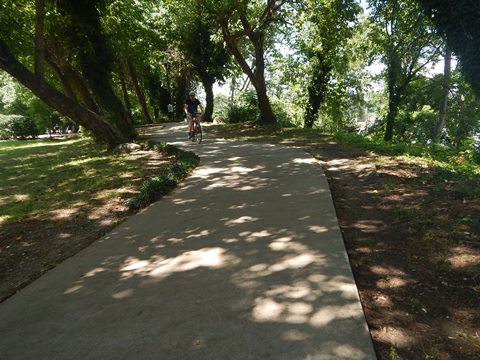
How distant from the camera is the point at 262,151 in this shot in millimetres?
11492

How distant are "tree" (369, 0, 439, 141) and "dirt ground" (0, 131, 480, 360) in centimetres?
1006

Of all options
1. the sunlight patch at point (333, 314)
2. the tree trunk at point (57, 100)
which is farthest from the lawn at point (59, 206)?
the sunlight patch at point (333, 314)

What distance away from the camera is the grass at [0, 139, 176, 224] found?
7788 millimetres

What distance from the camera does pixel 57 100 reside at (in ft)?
40.2

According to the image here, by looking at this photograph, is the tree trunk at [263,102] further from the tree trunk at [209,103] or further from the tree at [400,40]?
the tree trunk at [209,103]

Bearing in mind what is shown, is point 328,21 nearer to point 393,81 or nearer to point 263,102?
point 393,81

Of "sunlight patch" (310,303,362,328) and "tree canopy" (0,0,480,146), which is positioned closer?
"sunlight patch" (310,303,362,328)

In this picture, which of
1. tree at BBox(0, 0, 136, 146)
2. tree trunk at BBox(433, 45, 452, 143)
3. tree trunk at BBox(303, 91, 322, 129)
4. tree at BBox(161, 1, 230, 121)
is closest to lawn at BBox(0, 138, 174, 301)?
tree at BBox(0, 0, 136, 146)

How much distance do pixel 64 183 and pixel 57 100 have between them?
4.10 m

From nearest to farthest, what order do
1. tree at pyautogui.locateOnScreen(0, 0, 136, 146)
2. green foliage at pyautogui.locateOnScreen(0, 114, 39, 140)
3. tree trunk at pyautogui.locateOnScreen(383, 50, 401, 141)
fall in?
tree at pyautogui.locateOnScreen(0, 0, 136, 146)
tree trunk at pyautogui.locateOnScreen(383, 50, 401, 141)
green foliage at pyautogui.locateOnScreen(0, 114, 39, 140)

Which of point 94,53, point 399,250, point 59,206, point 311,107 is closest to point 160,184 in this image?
point 59,206

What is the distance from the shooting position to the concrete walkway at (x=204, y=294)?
285 centimetres

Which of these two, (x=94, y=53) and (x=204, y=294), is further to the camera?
(x=94, y=53)

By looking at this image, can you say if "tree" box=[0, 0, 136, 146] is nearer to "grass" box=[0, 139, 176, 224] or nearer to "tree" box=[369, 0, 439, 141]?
"grass" box=[0, 139, 176, 224]
